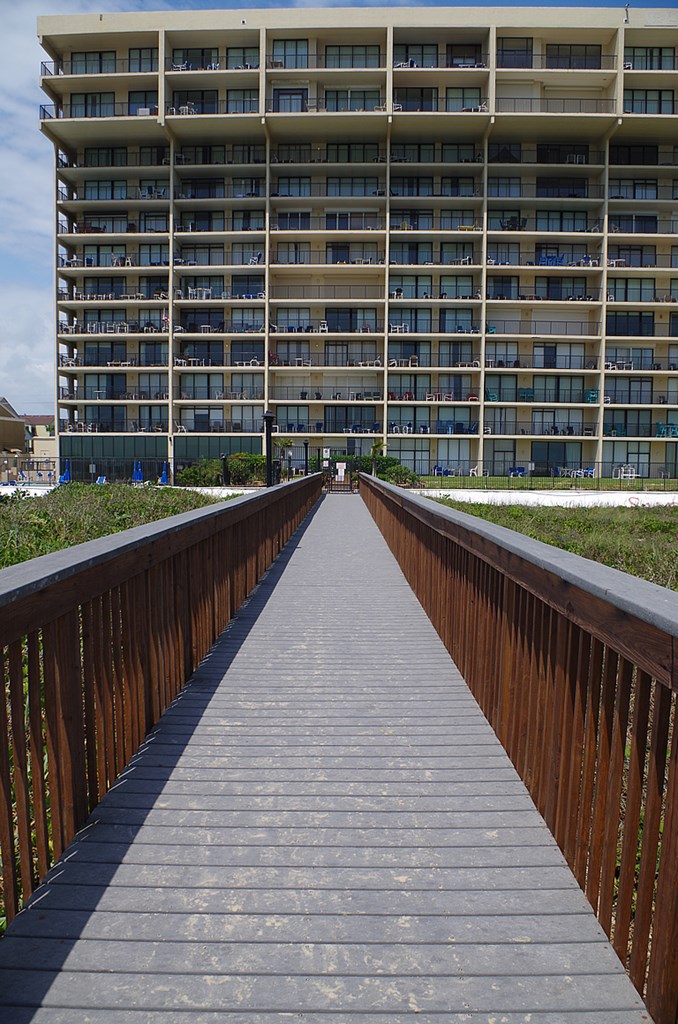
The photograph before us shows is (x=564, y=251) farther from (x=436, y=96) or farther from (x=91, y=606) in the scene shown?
(x=91, y=606)

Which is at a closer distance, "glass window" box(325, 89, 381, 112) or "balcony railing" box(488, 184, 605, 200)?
"balcony railing" box(488, 184, 605, 200)

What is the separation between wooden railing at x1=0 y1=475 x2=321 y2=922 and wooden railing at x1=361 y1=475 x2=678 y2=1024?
76.6 inches

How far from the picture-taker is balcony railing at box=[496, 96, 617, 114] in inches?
1941

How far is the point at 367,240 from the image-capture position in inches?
2042

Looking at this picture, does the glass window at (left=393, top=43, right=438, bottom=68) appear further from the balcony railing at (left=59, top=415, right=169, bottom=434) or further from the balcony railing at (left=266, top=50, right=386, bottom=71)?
the balcony railing at (left=59, top=415, right=169, bottom=434)

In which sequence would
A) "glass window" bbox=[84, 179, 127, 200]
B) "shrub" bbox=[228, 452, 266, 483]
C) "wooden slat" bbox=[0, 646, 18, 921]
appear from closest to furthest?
"wooden slat" bbox=[0, 646, 18, 921] → "shrub" bbox=[228, 452, 266, 483] → "glass window" bbox=[84, 179, 127, 200]

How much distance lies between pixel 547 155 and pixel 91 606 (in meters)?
55.9

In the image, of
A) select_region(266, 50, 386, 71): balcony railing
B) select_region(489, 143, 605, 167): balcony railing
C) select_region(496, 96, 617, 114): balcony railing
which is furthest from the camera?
select_region(489, 143, 605, 167): balcony railing

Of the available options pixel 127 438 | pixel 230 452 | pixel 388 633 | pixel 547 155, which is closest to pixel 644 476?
pixel 547 155

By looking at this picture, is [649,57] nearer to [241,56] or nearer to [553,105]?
[553,105]

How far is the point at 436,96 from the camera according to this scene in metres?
50.6

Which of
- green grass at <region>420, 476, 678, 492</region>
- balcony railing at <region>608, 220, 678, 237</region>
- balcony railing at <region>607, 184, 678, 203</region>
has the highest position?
balcony railing at <region>607, 184, 678, 203</region>

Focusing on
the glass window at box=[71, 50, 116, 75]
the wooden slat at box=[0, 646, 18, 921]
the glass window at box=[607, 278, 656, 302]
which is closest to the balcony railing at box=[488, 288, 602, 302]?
the glass window at box=[607, 278, 656, 302]

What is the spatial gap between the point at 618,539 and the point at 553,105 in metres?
49.3
